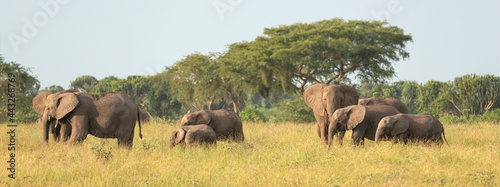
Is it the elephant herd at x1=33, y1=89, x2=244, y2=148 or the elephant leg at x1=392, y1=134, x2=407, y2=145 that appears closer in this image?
the elephant herd at x1=33, y1=89, x2=244, y2=148

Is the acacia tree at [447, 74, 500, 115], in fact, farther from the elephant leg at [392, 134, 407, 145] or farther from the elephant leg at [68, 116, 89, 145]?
the elephant leg at [68, 116, 89, 145]

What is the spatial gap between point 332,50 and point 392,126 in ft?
62.0

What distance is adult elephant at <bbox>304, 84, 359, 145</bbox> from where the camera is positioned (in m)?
11.9

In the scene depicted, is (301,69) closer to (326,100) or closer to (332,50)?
(332,50)

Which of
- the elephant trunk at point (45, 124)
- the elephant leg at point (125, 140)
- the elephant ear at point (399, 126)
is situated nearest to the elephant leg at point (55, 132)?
the elephant trunk at point (45, 124)

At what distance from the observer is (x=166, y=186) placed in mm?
7223

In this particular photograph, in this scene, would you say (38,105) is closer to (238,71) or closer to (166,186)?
(166,186)

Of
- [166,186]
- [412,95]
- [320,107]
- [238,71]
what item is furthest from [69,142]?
[412,95]

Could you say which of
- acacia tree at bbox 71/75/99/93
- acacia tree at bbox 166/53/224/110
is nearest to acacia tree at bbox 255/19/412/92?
acacia tree at bbox 166/53/224/110

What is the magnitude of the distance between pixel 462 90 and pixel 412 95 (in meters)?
30.3

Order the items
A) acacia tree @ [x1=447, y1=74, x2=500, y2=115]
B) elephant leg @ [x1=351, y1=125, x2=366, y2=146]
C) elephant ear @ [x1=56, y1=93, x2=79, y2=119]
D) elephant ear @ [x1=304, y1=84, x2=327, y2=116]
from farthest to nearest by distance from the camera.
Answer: acacia tree @ [x1=447, y1=74, x2=500, y2=115]
elephant ear @ [x1=304, y1=84, x2=327, y2=116]
elephant leg @ [x1=351, y1=125, x2=366, y2=146]
elephant ear @ [x1=56, y1=93, x2=79, y2=119]

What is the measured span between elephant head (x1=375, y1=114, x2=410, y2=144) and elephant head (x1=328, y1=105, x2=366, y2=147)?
1.50ft

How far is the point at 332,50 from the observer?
94.8 ft

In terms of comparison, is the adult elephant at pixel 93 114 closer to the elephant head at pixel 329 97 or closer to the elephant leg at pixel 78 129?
the elephant leg at pixel 78 129
